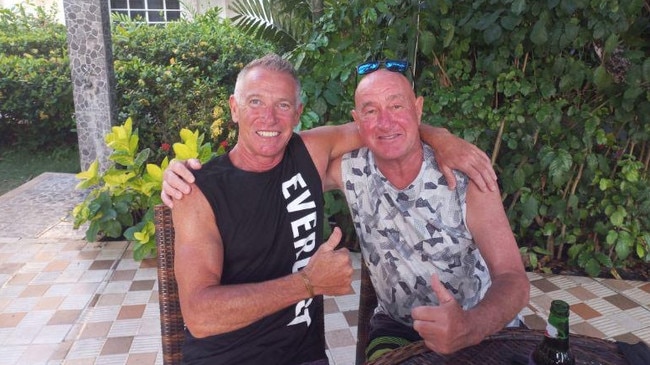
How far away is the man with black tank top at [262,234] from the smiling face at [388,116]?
14 cm

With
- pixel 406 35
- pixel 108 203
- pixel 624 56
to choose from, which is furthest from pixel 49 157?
pixel 624 56

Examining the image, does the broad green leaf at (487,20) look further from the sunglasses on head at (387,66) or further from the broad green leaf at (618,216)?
the broad green leaf at (618,216)

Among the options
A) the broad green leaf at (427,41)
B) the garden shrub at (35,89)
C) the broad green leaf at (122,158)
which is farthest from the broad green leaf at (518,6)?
the garden shrub at (35,89)

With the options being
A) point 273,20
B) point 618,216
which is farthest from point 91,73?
point 618,216

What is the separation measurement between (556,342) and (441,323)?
269 mm

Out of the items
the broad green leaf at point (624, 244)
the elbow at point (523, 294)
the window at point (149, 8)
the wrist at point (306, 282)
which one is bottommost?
the broad green leaf at point (624, 244)

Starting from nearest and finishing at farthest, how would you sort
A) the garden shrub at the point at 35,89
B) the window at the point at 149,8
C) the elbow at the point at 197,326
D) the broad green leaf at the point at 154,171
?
the elbow at the point at 197,326, the broad green leaf at the point at 154,171, the garden shrub at the point at 35,89, the window at the point at 149,8

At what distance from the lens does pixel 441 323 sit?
1278 mm

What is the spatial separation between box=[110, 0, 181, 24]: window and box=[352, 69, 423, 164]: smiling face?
32.5ft

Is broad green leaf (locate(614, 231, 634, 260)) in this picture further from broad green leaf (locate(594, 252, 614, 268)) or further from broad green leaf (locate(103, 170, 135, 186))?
broad green leaf (locate(103, 170, 135, 186))

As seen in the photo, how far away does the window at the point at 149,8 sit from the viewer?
1066 cm

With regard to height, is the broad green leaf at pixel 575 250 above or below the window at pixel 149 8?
below

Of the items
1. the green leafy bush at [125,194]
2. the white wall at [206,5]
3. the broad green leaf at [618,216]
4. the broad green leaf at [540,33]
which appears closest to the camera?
the broad green leaf at [540,33]

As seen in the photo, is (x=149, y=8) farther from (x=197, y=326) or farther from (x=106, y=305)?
(x=197, y=326)
